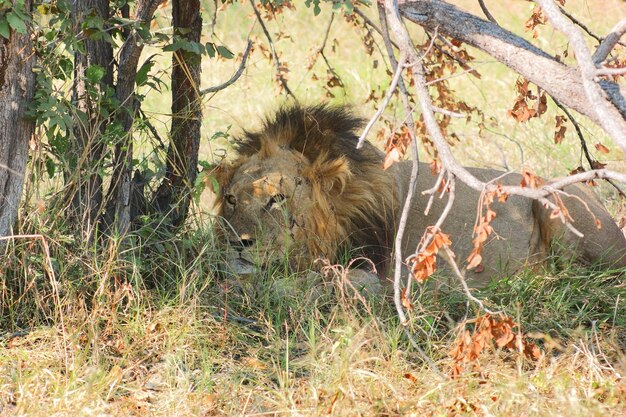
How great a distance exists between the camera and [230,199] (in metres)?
4.54

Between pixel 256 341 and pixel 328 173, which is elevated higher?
pixel 328 173

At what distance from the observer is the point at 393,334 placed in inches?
147

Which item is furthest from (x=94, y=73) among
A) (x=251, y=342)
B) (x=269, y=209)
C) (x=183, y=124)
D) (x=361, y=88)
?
(x=361, y=88)

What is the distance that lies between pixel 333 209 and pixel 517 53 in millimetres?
1549

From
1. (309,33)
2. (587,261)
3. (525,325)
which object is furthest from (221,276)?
(309,33)

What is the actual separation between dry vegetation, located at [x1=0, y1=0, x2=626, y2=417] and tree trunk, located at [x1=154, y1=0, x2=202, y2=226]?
7.8 inches

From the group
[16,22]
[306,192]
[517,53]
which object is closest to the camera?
[517,53]

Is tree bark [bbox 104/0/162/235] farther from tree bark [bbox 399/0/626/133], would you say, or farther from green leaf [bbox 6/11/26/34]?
tree bark [bbox 399/0/626/133]

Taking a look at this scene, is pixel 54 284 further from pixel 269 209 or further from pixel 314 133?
pixel 314 133

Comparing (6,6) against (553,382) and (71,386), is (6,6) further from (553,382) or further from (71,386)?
(553,382)

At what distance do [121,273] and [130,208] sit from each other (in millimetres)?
443

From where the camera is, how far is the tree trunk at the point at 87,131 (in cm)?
389

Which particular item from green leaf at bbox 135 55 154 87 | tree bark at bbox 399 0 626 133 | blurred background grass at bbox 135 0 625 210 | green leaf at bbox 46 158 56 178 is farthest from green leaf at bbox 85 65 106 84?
blurred background grass at bbox 135 0 625 210

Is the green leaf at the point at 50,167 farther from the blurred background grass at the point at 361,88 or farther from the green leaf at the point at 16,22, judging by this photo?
the blurred background grass at the point at 361,88
